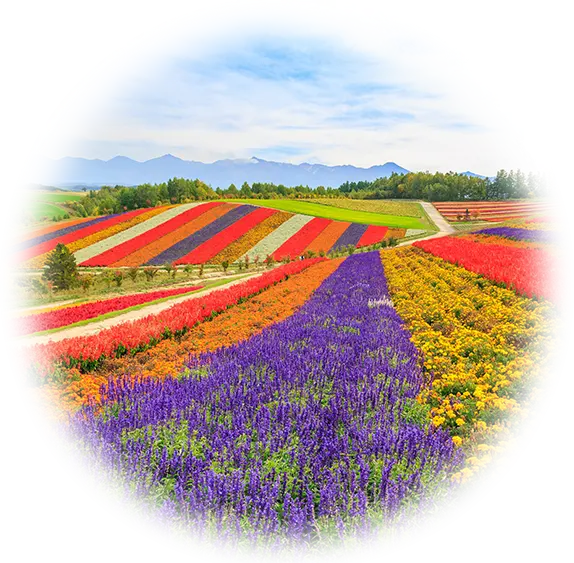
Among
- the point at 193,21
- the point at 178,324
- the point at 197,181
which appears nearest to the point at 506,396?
the point at 178,324

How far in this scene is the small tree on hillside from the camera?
5500 mm

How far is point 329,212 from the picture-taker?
571 cm

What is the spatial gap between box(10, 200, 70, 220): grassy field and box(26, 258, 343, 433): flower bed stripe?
1729 mm

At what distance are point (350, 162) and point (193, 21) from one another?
2.49m

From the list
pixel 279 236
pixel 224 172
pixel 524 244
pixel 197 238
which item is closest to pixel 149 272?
pixel 197 238

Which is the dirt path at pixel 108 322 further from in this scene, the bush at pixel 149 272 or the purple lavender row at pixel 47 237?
the purple lavender row at pixel 47 237

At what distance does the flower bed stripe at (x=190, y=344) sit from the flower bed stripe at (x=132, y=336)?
0.09 metres

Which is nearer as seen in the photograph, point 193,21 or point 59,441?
point 59,441

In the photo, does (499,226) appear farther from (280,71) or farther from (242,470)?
(242,470)

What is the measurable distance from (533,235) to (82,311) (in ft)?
16.0

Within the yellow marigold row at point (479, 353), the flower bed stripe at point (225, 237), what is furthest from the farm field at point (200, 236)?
the yellow marigold row at point (479, 353)

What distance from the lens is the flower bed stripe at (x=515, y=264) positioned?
5652 millimetres

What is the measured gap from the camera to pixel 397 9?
5.96 m

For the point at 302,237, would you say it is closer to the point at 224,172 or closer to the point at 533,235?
the point at 224,172
